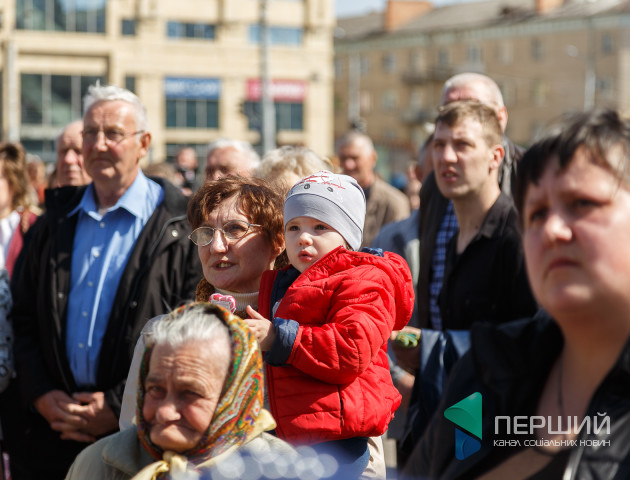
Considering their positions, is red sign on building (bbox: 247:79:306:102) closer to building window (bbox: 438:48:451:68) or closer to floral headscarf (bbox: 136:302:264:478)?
building window (bbox: 438:48:451:68)

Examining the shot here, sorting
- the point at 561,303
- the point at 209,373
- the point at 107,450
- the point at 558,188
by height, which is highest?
the point at 558,188

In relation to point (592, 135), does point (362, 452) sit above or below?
below

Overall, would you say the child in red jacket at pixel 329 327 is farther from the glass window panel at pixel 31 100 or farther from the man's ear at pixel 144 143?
the glass window panel at pixel 31 100

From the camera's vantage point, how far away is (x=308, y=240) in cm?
320

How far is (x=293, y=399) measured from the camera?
2.97 meters

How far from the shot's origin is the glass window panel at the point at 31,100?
41.3 m

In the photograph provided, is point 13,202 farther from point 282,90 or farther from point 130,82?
point 282,90

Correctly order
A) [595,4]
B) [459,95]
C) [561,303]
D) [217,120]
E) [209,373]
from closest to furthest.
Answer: [561,303] → [209,373] → [459,95] → [217,120] → [595,4]

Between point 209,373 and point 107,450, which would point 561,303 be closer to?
point 209,373

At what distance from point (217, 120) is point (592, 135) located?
1773 inches

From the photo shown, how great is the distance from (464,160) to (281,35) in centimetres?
4423

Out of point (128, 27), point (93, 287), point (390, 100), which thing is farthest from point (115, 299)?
point (390, 100)

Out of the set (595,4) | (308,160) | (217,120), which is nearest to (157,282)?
(308,160)

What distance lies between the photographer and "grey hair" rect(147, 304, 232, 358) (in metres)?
2.41
